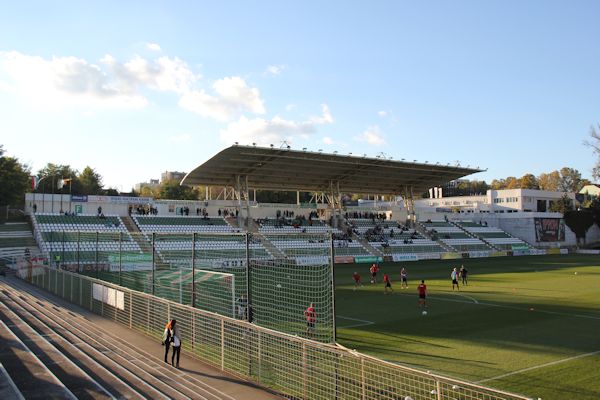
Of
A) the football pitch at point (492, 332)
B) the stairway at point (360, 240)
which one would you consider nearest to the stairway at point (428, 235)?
the stairway at point (360, 240)

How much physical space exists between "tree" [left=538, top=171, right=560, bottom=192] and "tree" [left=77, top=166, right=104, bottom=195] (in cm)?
12243

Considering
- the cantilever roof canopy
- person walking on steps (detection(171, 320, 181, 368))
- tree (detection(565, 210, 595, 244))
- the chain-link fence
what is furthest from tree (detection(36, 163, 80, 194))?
tree (detection(565, 210, 595, 244))

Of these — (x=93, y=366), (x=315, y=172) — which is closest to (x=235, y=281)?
(x=93, y=366)

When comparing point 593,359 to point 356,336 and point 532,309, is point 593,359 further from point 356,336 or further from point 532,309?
point 532,309

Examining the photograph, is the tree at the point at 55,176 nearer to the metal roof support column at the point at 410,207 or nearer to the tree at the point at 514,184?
the metal roof support column at the point at 410,207

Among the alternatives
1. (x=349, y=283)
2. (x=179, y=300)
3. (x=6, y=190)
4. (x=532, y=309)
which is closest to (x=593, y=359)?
(x=532, y=309)

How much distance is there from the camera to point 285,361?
9.43 m

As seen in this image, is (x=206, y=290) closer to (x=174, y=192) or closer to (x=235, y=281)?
(x=235, y=281)

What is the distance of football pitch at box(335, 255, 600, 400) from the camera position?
470 inches

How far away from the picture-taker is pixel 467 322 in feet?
62.5

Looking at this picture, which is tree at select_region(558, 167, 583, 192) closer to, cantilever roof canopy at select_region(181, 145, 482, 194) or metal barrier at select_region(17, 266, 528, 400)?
cantilever roof canopy at select_region(181, 145, 482, 194)

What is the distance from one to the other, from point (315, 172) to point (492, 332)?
42.6 m

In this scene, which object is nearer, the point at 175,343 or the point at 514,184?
the point at 175,343

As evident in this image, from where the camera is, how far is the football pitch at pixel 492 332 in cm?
1195
